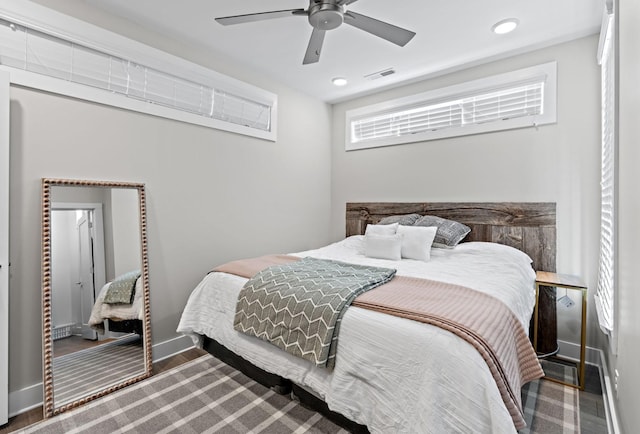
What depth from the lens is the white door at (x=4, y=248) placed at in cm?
186

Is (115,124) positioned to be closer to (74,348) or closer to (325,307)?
(74,348)

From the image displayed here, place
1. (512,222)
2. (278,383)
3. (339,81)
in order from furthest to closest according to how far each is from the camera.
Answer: (339,81) < (512,222) < (278,383)

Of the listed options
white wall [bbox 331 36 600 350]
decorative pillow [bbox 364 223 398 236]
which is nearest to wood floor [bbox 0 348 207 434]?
decorative pillow [bbox 364 223 398 236]

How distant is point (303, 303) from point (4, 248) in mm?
1828

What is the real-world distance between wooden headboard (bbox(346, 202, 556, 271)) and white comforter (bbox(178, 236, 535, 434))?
0.70 meters

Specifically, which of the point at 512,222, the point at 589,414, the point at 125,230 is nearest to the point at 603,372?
the point at 589,414

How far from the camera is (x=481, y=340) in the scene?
1323mm

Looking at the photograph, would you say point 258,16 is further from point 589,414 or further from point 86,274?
point 589,414

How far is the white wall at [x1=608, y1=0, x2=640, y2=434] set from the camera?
3.84 ft

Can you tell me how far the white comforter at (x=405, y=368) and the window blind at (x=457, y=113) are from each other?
1.66m

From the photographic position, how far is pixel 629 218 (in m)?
1.30

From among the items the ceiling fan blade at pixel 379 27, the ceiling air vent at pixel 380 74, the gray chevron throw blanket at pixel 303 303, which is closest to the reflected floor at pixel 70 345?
the gray chevron throw blanket at pixel 303 303

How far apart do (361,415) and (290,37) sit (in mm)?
2800

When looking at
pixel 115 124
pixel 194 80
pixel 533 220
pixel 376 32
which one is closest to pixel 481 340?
pixel 376 32
